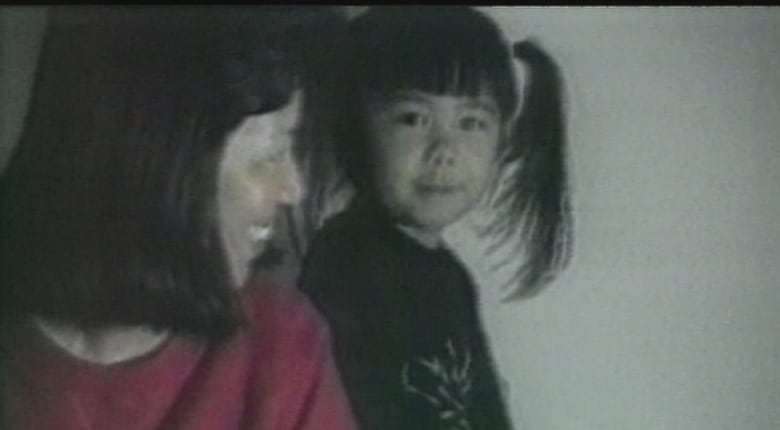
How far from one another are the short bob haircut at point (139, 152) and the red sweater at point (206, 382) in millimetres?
26

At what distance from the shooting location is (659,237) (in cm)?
109

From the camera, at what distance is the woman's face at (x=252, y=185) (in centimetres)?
108

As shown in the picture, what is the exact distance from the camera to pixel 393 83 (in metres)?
1.10

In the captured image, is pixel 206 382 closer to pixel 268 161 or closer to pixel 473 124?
pixel 268 161

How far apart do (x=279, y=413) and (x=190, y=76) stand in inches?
12.6

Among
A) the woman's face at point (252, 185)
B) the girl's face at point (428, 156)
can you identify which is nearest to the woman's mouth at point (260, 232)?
the woman's face at point (252, 185)

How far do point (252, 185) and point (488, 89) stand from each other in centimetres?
24

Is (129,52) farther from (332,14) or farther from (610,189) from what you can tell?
(610,189)

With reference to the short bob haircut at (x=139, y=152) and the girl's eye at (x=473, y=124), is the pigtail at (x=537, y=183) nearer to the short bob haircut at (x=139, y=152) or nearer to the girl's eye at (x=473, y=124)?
the girl's eye at (x=473, y=124)

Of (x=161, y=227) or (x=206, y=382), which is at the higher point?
(x=161, y=227)

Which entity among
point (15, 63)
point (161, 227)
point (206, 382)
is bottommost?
point (206, 382)

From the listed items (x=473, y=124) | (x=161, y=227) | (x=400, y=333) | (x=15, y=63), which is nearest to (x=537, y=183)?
(x=473, y=124)

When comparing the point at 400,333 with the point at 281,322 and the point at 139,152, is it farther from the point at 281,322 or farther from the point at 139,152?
the point at 139,152

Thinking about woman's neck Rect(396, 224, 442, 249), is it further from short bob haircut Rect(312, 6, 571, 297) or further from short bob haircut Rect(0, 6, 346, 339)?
short bob haircut Rect(0, 6, 346, 339)
